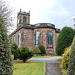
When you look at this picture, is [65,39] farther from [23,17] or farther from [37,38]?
[23,17]

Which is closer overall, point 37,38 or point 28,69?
point 28,69

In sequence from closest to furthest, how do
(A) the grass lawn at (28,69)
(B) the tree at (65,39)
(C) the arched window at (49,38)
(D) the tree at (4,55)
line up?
(D) the tree at (4,55) < (A) the grass lawn at (28,69) < (B) the tree at (65,39) < (C) the arched window at (49,38)

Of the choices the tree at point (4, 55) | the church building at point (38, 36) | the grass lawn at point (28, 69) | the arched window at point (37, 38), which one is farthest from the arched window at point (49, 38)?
the tree at point (4, 55)

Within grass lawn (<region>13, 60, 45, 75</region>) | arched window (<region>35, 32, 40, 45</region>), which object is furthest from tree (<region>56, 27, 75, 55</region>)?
arched window (<region>35, 32, 40, 45</region>)

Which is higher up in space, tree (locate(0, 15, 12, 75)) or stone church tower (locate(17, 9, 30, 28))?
stone church tower (locate(17, 9, 30, 28))

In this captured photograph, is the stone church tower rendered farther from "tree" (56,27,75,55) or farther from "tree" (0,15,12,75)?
"tree" (0,15,12,75)

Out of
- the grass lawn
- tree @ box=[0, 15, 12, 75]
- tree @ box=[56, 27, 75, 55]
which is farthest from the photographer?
tree @ box=[56, 27, 75, 55]

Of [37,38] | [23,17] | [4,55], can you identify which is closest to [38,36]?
Result: [37,38]

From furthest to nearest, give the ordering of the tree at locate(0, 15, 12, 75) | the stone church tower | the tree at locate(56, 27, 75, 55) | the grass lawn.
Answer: the stone church tower < the tree at locate(56, 27, 75, 55) < the grass lawn < the tree at locate(0, 15, 12, 75)

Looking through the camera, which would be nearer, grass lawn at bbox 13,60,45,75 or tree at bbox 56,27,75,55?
grass lawn at bbox 13,60,45,75

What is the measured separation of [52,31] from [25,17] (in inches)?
654

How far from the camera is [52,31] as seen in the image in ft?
118

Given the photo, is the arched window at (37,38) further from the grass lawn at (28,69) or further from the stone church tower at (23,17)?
the grass lawn at (28,69)

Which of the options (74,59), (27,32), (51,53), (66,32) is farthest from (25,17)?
(74,59)
